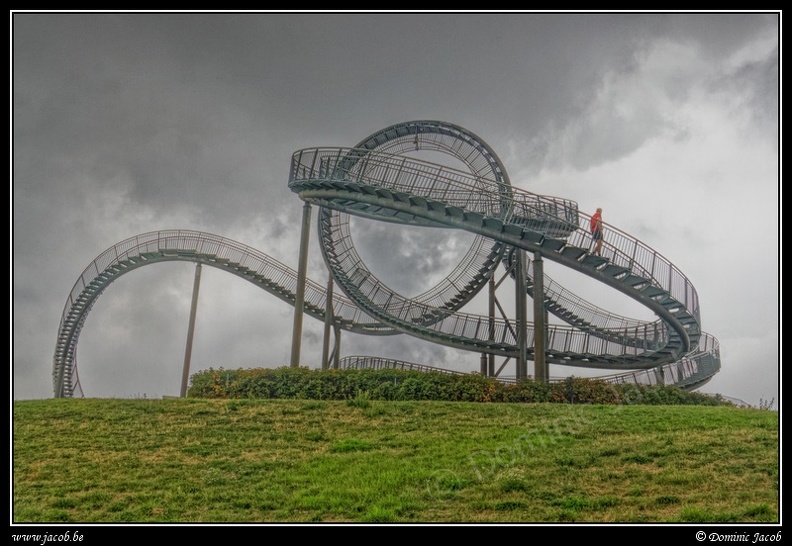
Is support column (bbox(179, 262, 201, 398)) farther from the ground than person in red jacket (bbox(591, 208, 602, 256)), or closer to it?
closer to it

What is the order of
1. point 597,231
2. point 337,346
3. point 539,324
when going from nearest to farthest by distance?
point 597,231 → point 539,324 → point 337,346

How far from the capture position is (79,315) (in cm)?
3956

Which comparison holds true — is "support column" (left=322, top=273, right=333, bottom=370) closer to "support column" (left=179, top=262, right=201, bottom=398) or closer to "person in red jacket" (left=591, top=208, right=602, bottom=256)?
"support column" (left=179, top=262, right=201, bottom=398)

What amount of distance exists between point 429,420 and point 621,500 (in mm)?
6587

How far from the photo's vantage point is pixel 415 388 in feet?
68.0

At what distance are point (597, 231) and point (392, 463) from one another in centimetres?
1281

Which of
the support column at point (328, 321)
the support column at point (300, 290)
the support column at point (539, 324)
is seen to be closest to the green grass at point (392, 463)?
the support column at point (539, 324)

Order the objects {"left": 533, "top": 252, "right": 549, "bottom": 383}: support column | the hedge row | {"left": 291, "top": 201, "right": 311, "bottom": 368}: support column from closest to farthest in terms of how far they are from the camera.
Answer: the hedge row
{"left": 533, "top": 252, "right": 549, "bottom": 383}: support column
{"left": 291, "top": 201, "right": 311, "bottom": 368}: support column

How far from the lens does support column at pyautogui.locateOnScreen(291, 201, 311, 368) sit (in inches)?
976

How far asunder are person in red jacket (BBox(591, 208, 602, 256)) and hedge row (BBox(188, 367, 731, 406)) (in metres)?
4.16

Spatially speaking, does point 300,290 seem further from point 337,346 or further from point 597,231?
point 597,231

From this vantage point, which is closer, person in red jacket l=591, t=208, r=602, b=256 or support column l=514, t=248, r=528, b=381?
person in red jacket l=591, t=208, r=602, b=256

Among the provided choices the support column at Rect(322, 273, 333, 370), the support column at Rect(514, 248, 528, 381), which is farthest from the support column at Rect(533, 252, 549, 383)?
the support column at Rect(322, 273, 333, 370)

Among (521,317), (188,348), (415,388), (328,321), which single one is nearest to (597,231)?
(521,317)
